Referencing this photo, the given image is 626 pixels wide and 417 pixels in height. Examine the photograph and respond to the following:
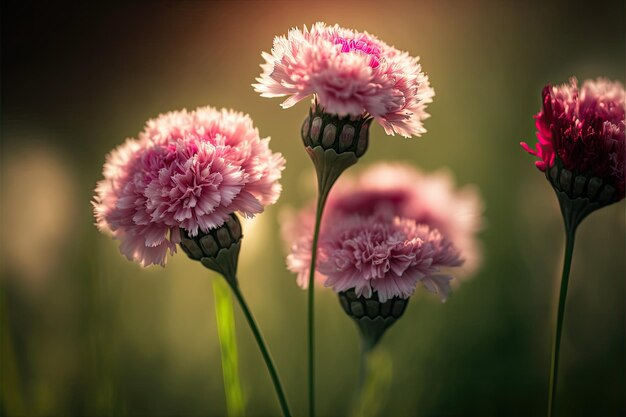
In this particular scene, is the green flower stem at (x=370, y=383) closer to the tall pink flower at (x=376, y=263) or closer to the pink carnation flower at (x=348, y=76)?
the tall pink flower at (x=376, y=263)

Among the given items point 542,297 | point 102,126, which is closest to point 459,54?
point 542,297

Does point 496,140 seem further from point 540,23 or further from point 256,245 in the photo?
point 256,245

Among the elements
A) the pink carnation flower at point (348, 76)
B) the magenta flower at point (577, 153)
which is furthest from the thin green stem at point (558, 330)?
the pink carnation flower at point (348, 76)

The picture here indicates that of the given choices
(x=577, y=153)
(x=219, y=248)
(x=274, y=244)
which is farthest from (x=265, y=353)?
→ (x=274, y=244)

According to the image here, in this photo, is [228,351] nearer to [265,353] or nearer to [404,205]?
[265,353]

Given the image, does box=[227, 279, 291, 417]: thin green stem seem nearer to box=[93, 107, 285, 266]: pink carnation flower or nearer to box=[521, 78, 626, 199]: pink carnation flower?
box=[93, 107, 285, 266]: pink carnation flower

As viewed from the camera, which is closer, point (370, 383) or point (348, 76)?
point (348, 76)

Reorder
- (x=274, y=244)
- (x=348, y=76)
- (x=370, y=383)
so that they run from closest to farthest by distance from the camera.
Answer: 1. (x=348, y=76)
2. (x=370, y=383)
3. (x=274, y=244)
